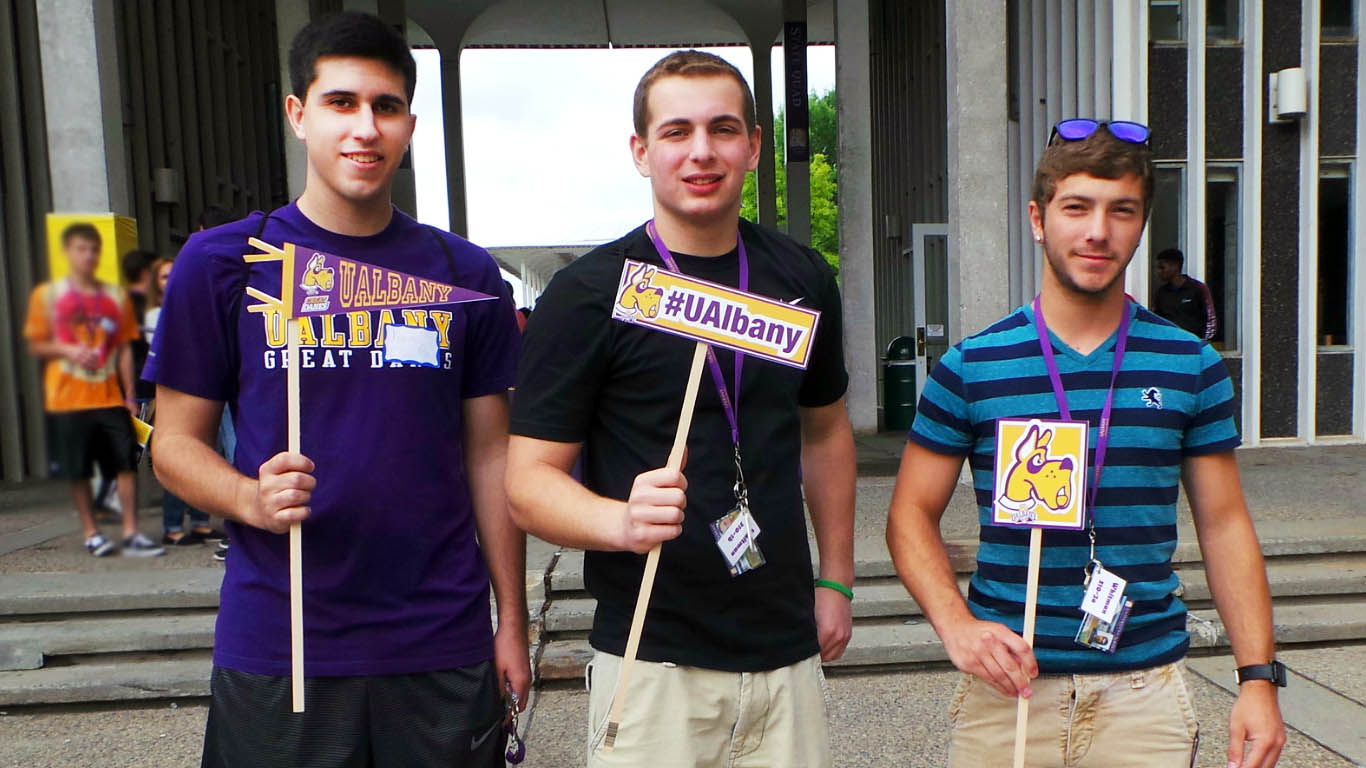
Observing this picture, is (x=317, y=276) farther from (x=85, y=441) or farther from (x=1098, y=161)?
(x=1098, y=161)

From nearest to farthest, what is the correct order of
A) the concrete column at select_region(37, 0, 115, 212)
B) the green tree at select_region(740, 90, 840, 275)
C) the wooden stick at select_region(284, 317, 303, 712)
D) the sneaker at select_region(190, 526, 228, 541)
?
the wooden stick at select_region(284, 317, 303, 712) < the sneaker at select_region(190, 526, 228, 541) < the concrete column at select_region(37, 0, 115, 212) < the green tree at select_region(740, 90, 840, 275)

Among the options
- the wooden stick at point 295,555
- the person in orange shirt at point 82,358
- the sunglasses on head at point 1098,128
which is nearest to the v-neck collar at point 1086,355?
the sunglasses on head at point 1098,128

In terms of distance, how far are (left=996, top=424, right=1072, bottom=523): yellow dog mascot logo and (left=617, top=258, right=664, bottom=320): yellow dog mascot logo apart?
0.73 meters

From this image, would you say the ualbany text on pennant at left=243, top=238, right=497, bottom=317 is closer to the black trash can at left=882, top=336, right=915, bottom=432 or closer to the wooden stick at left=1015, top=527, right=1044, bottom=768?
the wooden stick at left=1015, top=527, right=1044, bottom=768

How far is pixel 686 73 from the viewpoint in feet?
6.40

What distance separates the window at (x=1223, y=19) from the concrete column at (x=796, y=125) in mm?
5751

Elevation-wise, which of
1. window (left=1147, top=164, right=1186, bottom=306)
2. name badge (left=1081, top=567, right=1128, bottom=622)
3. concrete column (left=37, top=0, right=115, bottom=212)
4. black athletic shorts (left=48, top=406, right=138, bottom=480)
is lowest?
name badge (left=1081, top=567, right=1128, bottom=622)

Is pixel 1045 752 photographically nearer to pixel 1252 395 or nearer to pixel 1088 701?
pixel 1088 701

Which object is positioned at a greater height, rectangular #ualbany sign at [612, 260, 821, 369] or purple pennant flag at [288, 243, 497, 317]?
purple pennant flag at [288, 243, 497, 317]

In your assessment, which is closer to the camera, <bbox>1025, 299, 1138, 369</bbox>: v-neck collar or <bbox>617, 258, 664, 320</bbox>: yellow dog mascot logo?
<bbox>617, 258, 664, 320</bbox>: yellow dog mascot logo

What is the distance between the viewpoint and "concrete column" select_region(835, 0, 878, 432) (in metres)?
13.2

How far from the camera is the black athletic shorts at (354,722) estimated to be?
2.01 meters

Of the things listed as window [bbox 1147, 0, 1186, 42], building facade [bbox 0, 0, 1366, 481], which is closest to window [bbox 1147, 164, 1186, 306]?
building facade [bbox 0, 0, 1366, 481]

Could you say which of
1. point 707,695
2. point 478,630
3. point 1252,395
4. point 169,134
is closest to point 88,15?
point 169,134
